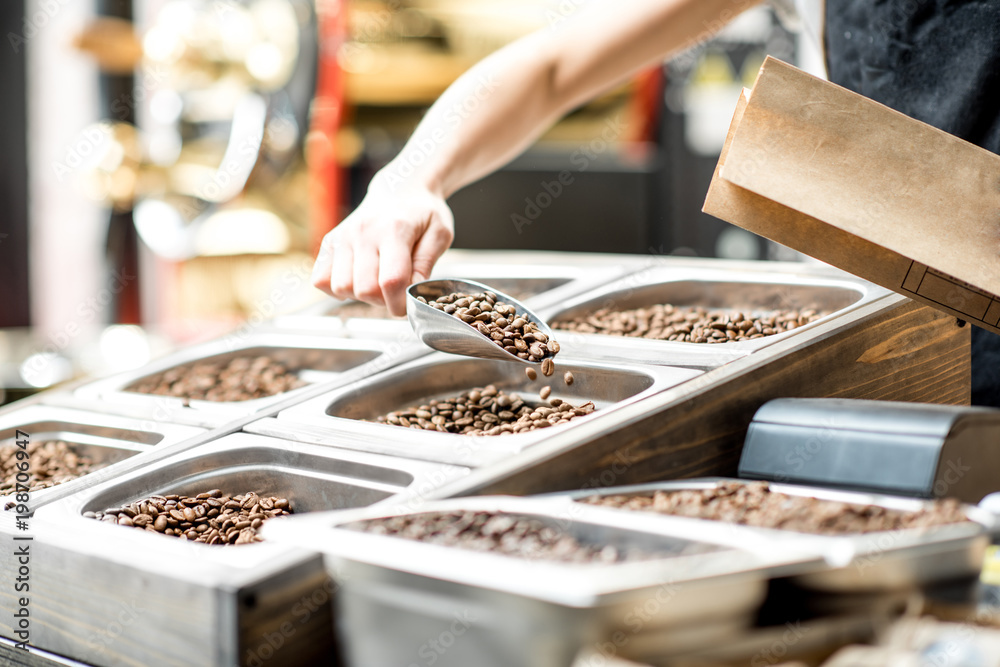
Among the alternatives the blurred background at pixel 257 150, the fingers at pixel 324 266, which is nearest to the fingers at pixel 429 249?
the fingers at pixel 324 266

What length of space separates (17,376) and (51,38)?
2015 millimetres

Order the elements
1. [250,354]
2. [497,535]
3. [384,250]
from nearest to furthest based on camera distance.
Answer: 1. [497,535]
2. [384,250]
3. [250,354]

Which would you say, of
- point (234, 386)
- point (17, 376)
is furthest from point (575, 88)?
point (17, 376)

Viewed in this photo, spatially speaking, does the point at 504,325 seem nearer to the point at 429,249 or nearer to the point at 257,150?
the point at 429,249

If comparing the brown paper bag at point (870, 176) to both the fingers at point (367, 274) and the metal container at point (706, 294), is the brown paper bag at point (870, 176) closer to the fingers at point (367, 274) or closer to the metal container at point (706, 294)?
the metal container at point (706, 294)

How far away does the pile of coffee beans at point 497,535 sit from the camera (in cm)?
77

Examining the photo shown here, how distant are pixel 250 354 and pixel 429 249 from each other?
57 centimetres

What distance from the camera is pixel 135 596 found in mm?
873

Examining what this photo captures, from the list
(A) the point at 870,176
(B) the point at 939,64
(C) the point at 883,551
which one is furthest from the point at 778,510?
(B) the point at 939,64

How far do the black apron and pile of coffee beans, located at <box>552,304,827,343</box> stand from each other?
0.38 metres

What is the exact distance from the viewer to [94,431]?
150 centimetres

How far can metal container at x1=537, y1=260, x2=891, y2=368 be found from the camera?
1.42m

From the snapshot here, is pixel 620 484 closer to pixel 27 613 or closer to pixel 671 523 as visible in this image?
pixel 671 523

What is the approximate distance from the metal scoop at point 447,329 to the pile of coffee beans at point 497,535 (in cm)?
46
